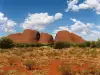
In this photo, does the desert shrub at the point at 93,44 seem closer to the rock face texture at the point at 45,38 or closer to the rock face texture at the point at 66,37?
the rock face texture at the point at 66,37

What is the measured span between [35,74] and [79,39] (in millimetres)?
118198

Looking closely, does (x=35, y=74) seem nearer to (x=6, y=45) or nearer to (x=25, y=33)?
(x=6, y=45)

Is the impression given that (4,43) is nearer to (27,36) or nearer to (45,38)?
(27,36)

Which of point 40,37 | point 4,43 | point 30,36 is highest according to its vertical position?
point 30,36

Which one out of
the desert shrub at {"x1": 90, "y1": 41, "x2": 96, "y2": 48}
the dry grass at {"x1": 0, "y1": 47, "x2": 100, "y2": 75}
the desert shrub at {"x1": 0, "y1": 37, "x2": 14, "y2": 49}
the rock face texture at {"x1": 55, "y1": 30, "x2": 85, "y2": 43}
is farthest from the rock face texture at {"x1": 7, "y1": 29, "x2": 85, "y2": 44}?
the dry grass at {"x1": 0, "y1": 47, "x2": 100, "y2": 75}

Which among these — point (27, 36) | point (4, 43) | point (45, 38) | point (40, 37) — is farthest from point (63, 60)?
point (40, 37)

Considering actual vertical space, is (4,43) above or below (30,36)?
below

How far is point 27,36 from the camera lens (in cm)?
14025

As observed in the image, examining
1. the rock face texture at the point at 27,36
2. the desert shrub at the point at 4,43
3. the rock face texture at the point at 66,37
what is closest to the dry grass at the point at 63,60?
the desert shrub at the point at 4,43

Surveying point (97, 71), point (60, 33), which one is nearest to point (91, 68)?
point (97, 71)

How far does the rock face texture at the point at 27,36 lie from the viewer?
14050 cm

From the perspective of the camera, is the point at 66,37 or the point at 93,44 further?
the point at 66,37

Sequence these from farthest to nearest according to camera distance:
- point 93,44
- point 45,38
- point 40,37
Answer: point 40,37, point 45,38, point 93,44

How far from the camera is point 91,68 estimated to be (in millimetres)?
22562
